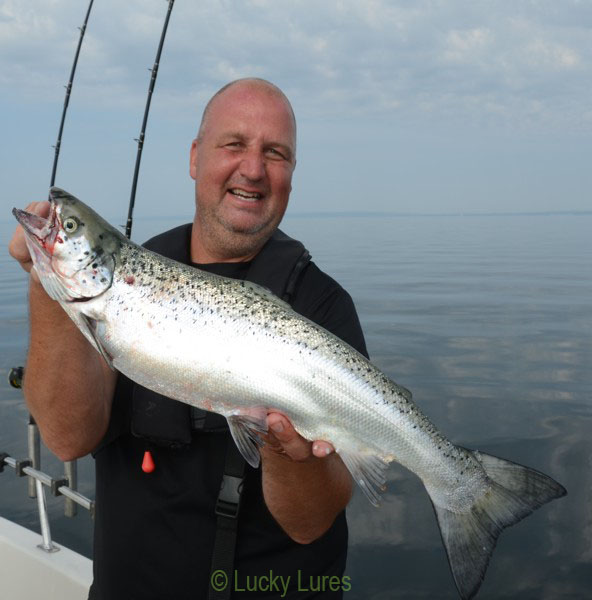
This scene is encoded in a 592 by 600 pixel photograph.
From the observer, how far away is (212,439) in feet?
10.5

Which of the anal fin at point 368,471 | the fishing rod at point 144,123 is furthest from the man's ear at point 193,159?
the anal fin at point 368,471

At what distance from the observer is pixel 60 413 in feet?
9.68

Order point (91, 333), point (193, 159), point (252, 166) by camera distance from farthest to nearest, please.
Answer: point (193, 159) < point (252, 166) < point (91, 333)

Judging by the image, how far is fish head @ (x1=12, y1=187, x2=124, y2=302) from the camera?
2.69 metres

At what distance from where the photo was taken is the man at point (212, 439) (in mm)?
2875

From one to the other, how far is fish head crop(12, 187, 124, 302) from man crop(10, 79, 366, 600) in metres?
0.10

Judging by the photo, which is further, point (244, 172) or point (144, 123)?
point (144, 123)

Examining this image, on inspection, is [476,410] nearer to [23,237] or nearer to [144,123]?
[144,123]

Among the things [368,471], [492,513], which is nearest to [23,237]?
[368,471]

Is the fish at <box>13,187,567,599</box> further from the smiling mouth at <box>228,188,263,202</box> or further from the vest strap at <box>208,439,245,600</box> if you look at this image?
the smiling mouth at <box>228,188,263,202</box>

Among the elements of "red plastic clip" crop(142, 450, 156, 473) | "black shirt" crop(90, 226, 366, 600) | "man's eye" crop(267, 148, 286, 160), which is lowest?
"black shirt" crop(90, 226, 366, 600)

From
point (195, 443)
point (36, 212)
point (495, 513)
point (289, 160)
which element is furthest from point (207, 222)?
point (495, 513)

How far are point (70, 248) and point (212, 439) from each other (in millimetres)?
1216

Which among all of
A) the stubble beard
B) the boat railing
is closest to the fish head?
the stubble beard
